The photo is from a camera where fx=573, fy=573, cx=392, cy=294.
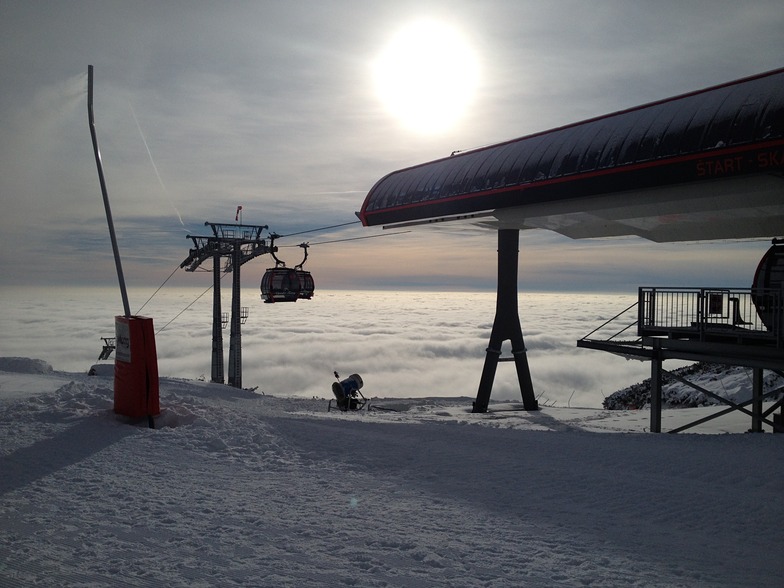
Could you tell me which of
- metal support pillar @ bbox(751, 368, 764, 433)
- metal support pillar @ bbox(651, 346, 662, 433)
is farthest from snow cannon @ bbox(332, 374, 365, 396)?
metal support pillar @ bbox(751, 368, 764, 433)

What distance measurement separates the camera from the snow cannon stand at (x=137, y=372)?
12.1m

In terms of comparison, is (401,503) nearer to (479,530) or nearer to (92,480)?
(479,530)

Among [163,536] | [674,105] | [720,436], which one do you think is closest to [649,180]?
[674,105]

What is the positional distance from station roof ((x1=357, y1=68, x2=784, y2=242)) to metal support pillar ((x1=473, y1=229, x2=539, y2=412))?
113 centimetres

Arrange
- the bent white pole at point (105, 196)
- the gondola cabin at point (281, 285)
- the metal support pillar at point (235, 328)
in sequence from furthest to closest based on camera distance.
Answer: the metal support pillar at point (235, 328)
the gondola cabin at point (281, 285)
the bent white pole at point (105, 196)

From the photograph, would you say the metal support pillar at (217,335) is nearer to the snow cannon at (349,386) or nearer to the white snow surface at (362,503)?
the snow cannon at (349,386)

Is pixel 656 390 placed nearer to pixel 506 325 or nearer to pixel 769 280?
pixel 769 280

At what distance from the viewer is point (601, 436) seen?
13578 millimetres

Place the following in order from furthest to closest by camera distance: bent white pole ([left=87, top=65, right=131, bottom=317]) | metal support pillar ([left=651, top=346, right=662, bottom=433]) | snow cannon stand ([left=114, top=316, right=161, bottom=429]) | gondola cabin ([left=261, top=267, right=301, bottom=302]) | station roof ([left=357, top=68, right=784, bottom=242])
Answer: gondola cabin ([left=261, top=267, right=301, bottom=302])
metal support pillar ([left=651, top=346, right=662, bottom=433])
station roof ([left=357, top=68, right=784, bottom=242])
bent white pole ([left=87, top=65, right=131, bottom=317])
snow cannon stand ([left=114, top=316, right=161, bottom=429])

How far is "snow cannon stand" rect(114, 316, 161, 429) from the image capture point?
476 inches

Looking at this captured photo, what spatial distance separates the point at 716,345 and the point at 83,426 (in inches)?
611

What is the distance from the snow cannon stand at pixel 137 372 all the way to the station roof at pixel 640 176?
13213 millimetres

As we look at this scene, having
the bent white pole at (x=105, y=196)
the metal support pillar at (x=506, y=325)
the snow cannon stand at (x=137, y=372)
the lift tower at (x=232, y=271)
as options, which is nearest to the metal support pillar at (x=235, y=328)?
the lift tower at (x=232, y=271)

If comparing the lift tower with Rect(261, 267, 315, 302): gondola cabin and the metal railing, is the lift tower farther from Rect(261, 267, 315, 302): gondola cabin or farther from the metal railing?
the metal railing
